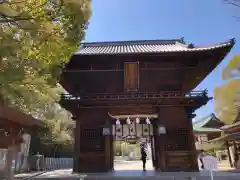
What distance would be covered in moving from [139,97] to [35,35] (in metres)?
7.30

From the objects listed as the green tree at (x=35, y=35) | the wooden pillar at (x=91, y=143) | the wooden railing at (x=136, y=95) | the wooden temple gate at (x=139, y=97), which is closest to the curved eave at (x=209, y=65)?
the wooden temple gate at (x=139, y=97)

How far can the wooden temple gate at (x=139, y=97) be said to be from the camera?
12336 millimetres

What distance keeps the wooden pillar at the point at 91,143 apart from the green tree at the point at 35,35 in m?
5.38

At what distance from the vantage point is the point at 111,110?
13.1 metres

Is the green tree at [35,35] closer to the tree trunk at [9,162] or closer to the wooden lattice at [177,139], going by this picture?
the tree trunk at [9,162]

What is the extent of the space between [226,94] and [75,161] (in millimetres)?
19036

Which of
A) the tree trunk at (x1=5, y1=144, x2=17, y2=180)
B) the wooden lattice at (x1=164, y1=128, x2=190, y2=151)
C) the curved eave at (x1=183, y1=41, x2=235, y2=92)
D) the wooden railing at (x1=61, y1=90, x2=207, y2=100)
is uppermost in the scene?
the curved eave at (x1=183, y1=41, x2=235, y2=92)

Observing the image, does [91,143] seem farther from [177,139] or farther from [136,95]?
[177,139]

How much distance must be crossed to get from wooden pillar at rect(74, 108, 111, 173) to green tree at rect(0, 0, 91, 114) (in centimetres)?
538

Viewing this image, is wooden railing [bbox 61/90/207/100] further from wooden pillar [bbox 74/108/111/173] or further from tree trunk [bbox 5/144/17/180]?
tree trunk [bbox 5/144/17/180]

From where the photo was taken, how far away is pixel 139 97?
497 inches

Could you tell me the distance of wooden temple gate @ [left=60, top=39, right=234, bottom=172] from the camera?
12336 millimetres

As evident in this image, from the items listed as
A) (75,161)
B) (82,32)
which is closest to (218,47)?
(82,32)

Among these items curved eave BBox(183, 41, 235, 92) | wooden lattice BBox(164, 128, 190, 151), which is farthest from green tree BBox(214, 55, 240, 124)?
wooden lattice BBox(164, 128, 190, 151)
